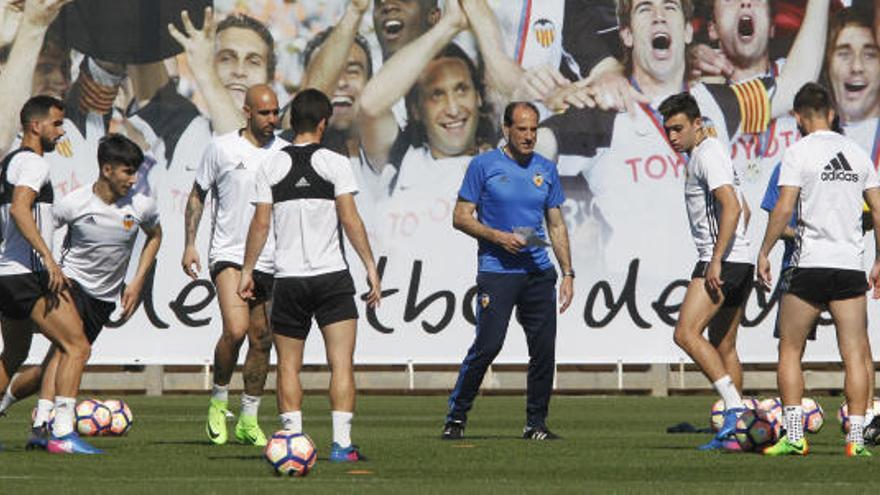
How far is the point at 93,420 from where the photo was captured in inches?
622

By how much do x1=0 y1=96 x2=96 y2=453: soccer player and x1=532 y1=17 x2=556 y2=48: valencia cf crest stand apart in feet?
44.1

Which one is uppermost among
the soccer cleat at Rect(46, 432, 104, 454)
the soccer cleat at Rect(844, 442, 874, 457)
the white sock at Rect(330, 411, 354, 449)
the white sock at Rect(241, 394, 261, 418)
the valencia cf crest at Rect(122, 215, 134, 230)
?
the valencia cf crest at Rect(122, 215, 134, 230)

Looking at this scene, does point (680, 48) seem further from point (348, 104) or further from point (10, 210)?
point (10, 210)

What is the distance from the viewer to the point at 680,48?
26.7 metres

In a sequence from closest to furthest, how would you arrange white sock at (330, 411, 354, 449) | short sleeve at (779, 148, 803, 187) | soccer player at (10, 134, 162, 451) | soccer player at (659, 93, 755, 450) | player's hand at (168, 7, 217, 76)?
1. white sock at (330, 411, 354, 449)
2. short sleeve at (779, 148, 803, 187)
3. soccer player at (10, 134, 162, 451)
4. soccer player at (659, 93, 755, 450)
5. player's hand at (168, 7, 217, 76)

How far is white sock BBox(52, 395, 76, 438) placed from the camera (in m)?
13.6

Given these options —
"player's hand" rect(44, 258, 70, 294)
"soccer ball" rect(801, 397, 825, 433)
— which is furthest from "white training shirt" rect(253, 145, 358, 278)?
"soccer ball" rect(801, 397, 825, 433)

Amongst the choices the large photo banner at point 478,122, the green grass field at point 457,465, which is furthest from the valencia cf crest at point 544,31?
the green grass field at point 457,465

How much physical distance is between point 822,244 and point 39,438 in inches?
195

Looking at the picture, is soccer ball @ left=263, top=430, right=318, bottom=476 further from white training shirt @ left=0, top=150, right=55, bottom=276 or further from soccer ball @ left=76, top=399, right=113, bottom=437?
soccer ball @ left=76, top=399, right=113, bottom=437

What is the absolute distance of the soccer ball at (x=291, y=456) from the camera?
38.1ft

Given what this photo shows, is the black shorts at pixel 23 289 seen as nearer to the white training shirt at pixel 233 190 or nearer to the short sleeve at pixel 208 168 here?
the white training shirt at pixel 233 190

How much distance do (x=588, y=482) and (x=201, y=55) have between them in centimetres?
1662

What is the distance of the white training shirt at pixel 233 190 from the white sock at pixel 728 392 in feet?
9.75
